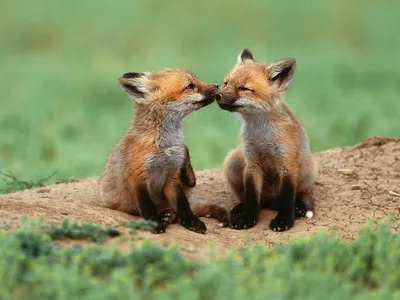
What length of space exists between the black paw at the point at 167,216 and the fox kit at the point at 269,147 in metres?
0.62

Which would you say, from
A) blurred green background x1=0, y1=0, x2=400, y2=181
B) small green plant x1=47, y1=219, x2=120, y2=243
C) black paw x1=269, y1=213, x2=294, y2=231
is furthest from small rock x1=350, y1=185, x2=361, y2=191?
small green plant x1=47, y1=219, x2=120, y2=243

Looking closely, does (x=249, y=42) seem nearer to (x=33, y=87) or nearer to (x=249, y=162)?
(x=33, y=87)

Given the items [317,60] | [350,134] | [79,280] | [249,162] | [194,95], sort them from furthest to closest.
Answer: [317,60] → [350,134] → [249,162] → [194,95] → [79,280]

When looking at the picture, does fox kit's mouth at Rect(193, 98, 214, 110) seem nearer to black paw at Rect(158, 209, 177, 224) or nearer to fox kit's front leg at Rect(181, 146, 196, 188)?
fox kit's front leg at Rect(181, 146, 196, 188)

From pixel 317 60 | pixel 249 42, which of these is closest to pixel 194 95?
pixel 317 60

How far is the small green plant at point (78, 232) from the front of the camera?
6.84 meters

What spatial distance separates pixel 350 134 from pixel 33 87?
741cm

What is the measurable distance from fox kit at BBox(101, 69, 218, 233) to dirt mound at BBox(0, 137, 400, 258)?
278 mm

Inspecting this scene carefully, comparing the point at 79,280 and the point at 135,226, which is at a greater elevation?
the point at 135,226

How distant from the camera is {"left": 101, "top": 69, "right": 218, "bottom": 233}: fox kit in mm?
8422

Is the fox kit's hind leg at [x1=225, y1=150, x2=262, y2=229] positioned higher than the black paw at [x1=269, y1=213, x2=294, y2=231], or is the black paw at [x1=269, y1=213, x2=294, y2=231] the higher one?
the fox kit's hind leg at [x1=225, y1=150, x2=262, y2=229]

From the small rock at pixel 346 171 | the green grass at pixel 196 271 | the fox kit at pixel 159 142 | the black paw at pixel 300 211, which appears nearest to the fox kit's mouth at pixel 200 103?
the fox kit at pixel 159 142

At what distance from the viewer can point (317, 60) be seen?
2186cm

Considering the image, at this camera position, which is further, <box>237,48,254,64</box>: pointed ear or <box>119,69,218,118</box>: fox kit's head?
<box>237,48,254,64</box>: pointed ear
